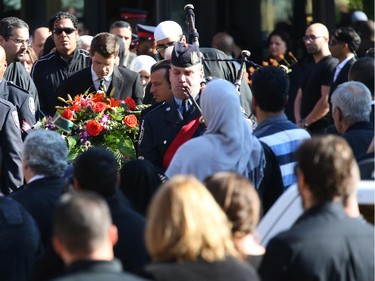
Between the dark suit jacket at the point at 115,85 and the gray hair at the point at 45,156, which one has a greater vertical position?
the gray hair at the point at 45,156

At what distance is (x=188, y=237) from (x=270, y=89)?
260cm

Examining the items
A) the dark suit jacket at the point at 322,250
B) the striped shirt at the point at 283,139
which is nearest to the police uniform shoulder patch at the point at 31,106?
the striped shirt at the point at 283,139

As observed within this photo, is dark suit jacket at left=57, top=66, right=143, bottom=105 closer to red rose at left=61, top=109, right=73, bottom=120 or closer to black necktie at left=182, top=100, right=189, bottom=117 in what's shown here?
red rose at left=61, top=109, right=73, bottom=120

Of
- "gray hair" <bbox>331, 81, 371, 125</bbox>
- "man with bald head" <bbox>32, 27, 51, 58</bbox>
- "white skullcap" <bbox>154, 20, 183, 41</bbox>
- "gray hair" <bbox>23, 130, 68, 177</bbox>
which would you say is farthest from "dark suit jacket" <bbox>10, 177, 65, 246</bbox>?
"man with bald head" <bbox>32, 27, 51, 58</bbox>

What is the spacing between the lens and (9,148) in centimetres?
842

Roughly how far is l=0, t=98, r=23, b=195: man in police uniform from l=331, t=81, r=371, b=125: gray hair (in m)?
2.55

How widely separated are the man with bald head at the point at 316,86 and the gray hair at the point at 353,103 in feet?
13.1

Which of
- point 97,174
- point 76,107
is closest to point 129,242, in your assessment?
point 97,174

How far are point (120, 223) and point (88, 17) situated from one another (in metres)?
11.2

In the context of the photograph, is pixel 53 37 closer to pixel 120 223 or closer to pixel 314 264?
pixel 120 223

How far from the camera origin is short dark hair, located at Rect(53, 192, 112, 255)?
414 cm

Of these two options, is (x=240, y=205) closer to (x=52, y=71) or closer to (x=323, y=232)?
(x=323, y=232)

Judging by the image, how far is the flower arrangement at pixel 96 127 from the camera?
327 inches

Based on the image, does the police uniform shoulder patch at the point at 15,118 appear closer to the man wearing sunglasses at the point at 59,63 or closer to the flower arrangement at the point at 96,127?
the flower arrangement at the point at 96,127
